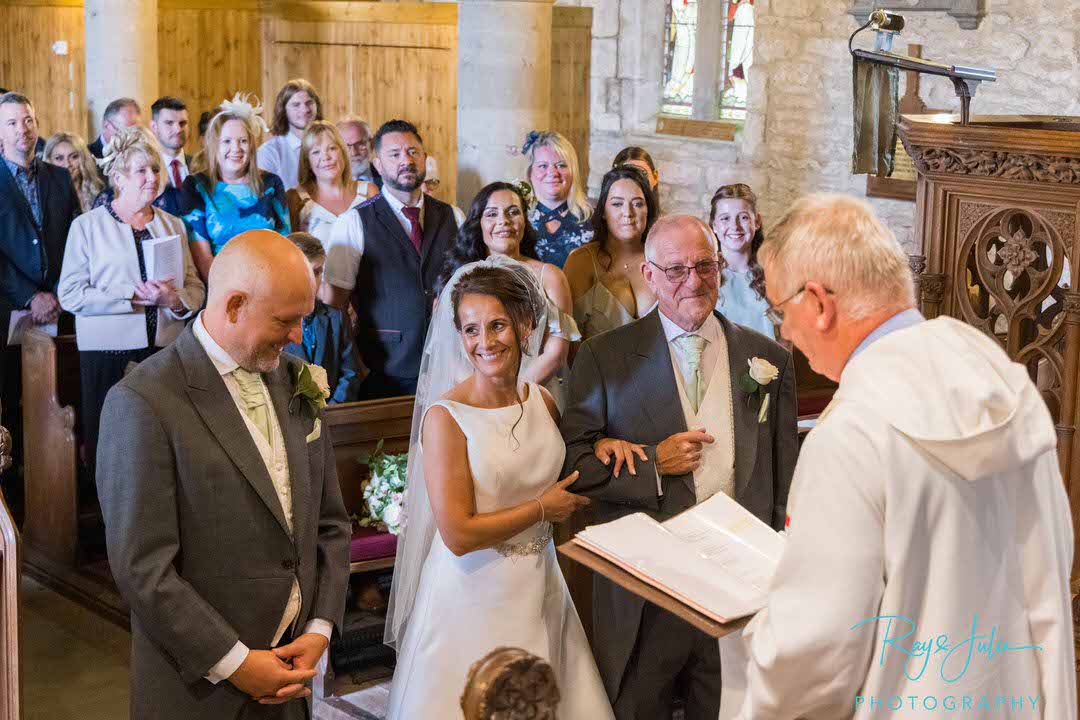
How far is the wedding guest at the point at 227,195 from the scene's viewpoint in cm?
605

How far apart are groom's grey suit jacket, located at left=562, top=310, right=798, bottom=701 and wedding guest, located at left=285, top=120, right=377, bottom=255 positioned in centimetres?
298

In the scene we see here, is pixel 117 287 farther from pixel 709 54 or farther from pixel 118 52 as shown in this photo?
pixel 709 54

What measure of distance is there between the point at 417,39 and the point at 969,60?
15.7ft

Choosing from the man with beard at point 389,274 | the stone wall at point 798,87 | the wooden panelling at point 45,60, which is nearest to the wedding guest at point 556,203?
the man with beard at point 389,274

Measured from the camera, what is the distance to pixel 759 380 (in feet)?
11.5

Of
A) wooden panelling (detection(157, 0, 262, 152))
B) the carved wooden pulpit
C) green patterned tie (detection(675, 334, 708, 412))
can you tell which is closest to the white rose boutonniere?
green patterned tie (detection(675, 334, 708, 412))

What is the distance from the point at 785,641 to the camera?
205cm

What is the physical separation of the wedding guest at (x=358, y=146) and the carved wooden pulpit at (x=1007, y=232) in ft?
14.3

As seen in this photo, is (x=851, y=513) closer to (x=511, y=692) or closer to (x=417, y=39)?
(x=511, y=692)

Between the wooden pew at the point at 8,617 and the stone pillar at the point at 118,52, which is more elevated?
the stone pillar at the point at 118,52

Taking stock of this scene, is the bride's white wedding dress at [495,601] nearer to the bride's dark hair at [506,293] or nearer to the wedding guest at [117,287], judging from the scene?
the bride's dark hair at [506,293]

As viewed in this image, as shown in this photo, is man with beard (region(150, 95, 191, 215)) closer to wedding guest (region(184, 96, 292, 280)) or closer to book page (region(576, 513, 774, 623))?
wedding guest (region(184, 96, 292, 280))

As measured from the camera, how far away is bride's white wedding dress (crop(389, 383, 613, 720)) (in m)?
3.43

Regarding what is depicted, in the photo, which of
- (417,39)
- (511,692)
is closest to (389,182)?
(511,692)
